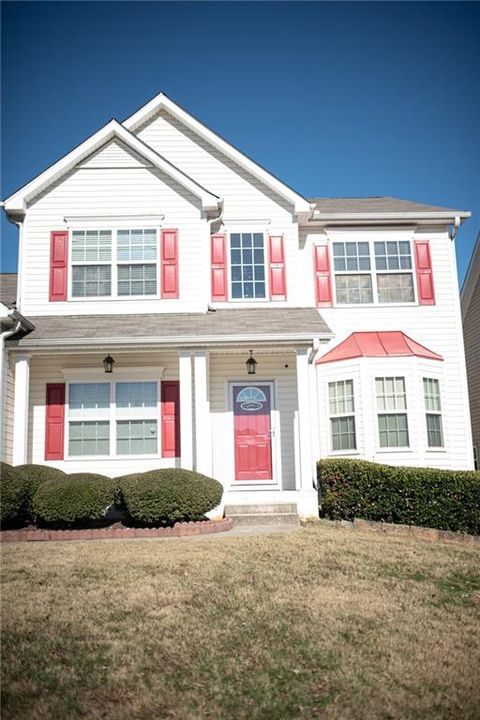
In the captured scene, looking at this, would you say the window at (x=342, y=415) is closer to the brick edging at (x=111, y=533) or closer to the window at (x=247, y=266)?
the window at (x=247, y=266)

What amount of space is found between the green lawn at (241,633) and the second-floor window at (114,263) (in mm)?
7053

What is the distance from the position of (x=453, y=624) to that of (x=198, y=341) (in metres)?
8.16

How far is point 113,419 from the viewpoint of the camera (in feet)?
48.1

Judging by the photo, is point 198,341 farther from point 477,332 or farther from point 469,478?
point 477,332

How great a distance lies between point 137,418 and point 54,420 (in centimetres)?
178

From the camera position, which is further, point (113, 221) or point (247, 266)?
point (247, 266)

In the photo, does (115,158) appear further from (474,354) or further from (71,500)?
(474,354)

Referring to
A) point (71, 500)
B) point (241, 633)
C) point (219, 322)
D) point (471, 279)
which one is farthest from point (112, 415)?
point (471, 279)

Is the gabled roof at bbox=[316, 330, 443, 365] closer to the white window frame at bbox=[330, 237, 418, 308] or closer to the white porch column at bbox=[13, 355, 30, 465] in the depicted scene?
the white window frame at bbox=[330, 237, 418, 308]

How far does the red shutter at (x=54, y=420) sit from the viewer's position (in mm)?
14477

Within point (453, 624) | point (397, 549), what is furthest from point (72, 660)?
point (397, 549)

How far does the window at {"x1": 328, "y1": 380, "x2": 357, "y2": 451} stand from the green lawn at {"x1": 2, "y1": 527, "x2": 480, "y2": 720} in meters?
5.33

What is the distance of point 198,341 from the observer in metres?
13.7

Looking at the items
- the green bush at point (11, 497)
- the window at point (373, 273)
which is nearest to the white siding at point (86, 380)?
the green bush at point (11, 497)
